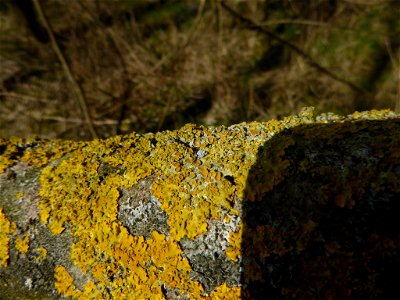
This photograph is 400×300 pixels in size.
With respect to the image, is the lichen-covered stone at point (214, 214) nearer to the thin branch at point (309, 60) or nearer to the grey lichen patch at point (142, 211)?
the grey lichen patch at point (142, 211)

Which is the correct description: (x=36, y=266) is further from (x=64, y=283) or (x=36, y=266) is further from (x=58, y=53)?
(x=58, y=53)

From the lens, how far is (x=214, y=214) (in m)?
1.23

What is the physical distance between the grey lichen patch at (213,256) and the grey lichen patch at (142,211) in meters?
0.12

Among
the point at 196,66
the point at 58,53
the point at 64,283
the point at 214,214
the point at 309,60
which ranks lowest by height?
the point at 309,60

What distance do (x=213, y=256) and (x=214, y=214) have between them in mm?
142

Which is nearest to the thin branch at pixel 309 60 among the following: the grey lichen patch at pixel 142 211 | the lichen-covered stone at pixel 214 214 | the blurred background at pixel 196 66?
the blurred background at pixel 196 66

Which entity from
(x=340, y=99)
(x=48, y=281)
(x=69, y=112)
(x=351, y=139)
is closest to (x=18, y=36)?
(x=69, y=112)

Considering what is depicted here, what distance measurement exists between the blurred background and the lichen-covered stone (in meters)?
2.98

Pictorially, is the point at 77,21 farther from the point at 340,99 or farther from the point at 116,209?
the point at 116,209

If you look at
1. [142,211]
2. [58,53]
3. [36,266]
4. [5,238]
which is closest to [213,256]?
[142,211]

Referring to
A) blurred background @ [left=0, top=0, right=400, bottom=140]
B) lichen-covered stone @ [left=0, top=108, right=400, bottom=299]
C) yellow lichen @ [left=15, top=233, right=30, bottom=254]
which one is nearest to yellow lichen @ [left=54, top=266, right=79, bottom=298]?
lichen-covered stone @ [left=0, top=108, right=400, bottom=299]

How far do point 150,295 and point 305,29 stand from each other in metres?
5.21

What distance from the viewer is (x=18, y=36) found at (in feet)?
20.2

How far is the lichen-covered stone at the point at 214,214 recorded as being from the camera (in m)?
1.07
